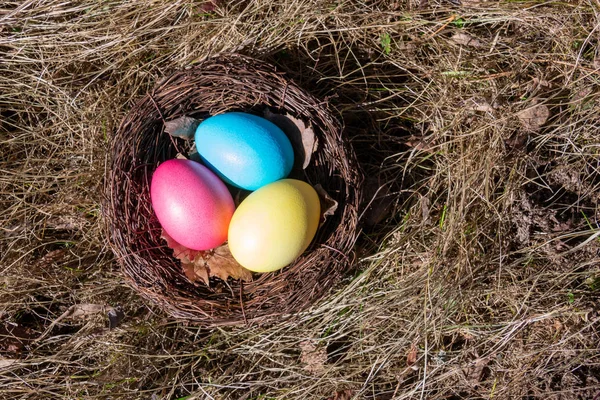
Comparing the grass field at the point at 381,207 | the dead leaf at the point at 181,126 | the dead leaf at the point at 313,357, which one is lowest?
the dead leaf at the point at 313,357

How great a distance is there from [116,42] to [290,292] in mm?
1307

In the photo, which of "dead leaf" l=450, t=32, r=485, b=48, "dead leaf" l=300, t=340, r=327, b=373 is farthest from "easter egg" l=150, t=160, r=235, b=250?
"dead leaf" l=450, t=32, r=485, b=48

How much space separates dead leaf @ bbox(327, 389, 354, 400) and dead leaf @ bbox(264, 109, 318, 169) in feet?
3.19

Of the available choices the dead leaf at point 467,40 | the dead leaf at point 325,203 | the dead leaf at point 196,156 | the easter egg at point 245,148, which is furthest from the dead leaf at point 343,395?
the dead leaf at point 467,40

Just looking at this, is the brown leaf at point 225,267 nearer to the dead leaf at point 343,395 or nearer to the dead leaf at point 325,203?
the dead leaf at point 325,203

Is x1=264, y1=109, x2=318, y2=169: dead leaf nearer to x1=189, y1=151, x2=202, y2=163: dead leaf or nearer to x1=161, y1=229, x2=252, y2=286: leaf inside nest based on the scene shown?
x1=189, y1=151, x2=202, y2=163: dead leaf

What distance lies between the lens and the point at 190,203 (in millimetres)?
2059

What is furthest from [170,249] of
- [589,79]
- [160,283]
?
[589,79]

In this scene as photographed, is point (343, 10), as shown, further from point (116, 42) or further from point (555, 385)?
point (555, 385)

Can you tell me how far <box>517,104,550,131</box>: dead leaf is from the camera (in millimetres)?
2406

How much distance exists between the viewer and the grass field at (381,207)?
7.98ft

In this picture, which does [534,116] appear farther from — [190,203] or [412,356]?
[190,203]

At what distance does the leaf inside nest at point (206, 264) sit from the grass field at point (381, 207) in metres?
0.38

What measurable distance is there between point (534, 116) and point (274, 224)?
46.8 inches
